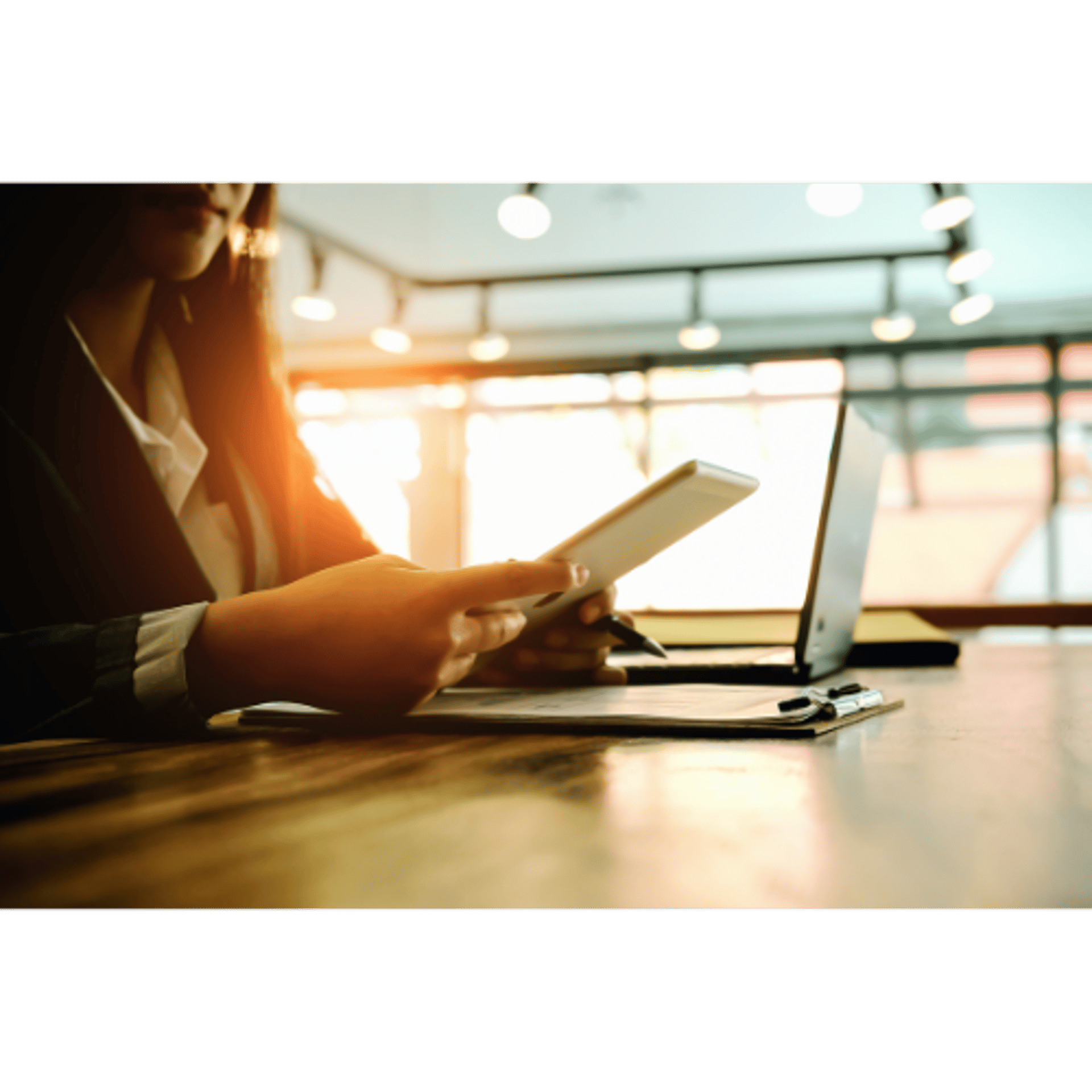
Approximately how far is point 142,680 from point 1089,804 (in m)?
0.62

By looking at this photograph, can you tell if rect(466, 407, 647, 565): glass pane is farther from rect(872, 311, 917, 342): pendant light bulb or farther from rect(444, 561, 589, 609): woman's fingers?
rect(444, 561, 589, 609): woman's fingers

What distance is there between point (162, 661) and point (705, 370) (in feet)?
21.0

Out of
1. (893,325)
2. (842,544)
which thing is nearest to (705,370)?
(893,325)

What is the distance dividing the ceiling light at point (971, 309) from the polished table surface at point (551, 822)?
17.1ft

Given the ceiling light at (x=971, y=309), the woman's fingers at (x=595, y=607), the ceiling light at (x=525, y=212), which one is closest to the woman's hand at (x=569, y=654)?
the woman's fingers at (x=595, y=607)

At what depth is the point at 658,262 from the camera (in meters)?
5.66

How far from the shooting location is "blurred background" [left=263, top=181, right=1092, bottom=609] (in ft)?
16.8

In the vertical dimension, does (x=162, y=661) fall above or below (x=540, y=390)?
below

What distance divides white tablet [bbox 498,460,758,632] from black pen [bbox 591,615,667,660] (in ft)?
0.13

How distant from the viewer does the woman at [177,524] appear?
63cm

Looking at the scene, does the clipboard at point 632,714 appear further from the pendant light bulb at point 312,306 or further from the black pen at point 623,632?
the pendant light bulb at point 312,306

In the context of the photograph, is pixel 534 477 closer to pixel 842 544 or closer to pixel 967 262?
pixel 967 262

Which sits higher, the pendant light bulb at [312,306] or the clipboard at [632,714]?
the pendant light bulb at [312,306]

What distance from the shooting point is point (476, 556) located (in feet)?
24.0
